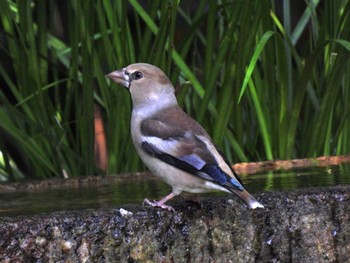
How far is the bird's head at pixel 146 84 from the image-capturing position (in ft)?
10.8

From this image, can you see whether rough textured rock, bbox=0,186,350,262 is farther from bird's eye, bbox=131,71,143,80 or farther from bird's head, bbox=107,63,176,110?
bird's eye, bbox=131,71,143,80

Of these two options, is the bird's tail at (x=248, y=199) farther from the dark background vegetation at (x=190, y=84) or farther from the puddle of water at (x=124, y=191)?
the dark background vegetation at (x=190, y=84)

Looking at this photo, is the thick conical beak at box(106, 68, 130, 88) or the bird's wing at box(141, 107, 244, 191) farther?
the thick conical beak at box(106, 68, 130, 88)

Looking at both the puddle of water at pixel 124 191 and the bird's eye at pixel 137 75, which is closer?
the puddle of water at pixel 124 191

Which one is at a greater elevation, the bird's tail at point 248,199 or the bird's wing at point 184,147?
the bird's wing at point 184,147

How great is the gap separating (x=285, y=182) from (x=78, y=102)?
4.76 feet

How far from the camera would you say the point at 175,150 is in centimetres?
296

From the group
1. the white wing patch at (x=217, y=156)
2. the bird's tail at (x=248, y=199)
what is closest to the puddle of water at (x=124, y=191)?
the white wing patch at (x=217, y=156)

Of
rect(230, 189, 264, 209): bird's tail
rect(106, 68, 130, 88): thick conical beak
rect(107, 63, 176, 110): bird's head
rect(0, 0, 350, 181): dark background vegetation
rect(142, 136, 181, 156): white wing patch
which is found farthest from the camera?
rect(0, 0, 350, 181): dark background vegetation

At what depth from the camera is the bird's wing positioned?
9.28ft

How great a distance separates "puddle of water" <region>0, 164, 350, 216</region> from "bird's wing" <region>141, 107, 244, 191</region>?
0.22 meters

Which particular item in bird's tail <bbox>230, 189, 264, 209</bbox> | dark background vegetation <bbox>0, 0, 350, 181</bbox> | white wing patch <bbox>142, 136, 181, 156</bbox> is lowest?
dark background vegetation <bbox>0, 0, 350, 181</bbox>

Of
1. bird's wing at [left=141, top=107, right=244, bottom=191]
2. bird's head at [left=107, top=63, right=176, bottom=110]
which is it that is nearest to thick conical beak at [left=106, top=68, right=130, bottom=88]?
bird's head at [left=107, top=63, right=176, bottom=110]

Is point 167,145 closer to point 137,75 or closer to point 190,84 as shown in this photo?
point 137,75
